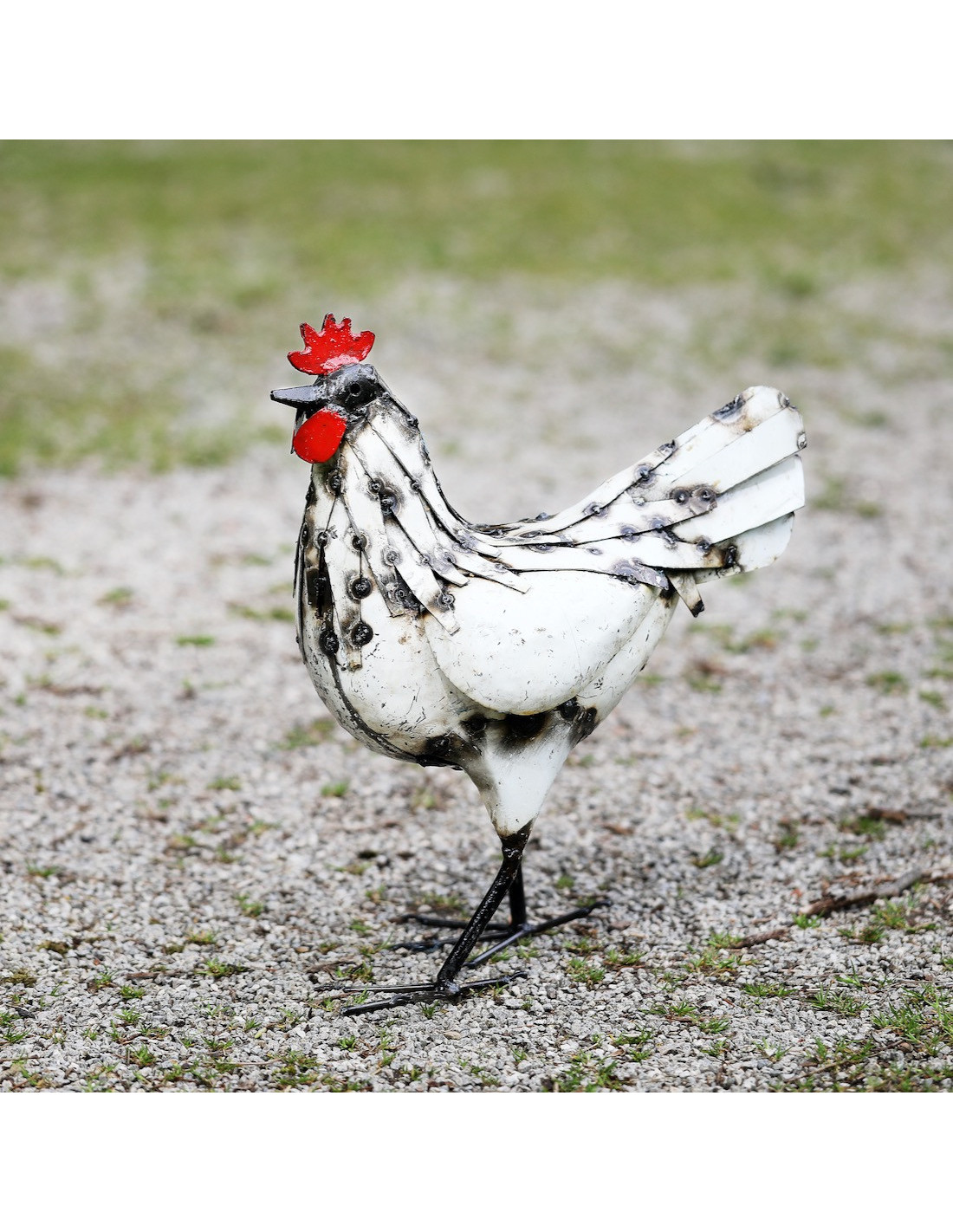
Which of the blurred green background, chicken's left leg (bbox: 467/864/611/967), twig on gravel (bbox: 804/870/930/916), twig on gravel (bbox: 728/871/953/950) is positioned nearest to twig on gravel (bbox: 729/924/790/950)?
twig on gravel (bbox: 728/871/953/950)

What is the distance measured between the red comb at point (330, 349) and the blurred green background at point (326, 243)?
5270 mm

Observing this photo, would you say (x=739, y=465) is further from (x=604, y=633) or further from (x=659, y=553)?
(x=604, y=633)

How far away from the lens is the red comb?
3.61 meters

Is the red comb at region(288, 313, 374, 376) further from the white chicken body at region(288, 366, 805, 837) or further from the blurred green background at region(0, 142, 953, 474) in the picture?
the blurred green background at region(0, 142, 953, 474)

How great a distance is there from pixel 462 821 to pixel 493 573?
189cm

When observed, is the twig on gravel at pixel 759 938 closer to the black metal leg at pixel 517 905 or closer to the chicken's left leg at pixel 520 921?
the chicken's left leg at pixel 520 921

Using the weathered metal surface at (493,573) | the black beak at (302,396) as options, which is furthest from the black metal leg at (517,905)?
the black beak at (302,396)

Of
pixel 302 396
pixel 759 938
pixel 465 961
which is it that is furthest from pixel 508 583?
pixel 759 938

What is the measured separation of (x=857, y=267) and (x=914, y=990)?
933cm

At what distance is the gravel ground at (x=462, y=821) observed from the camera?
12.7 ft

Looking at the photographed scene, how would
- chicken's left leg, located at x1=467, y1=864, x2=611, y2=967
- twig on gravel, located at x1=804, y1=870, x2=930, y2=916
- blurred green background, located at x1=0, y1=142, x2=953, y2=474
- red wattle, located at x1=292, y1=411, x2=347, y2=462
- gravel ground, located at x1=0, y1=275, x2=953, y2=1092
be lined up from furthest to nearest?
blurred green background, located at x1=0, y1=142, x2=953, y2=474
twig on gravel, located at x1=804, y1=870, x2=930, y2=916
chicken's left leg, located at x1=467, y1=864, x2=611, y2=967
gravel ground, located at x1=0, y1=275, x2=953, y2=1092
red wattle, located at x1=292, y1=411, x2=347, y2=462

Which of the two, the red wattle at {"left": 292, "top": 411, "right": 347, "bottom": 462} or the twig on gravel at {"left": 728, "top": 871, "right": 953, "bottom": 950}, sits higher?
the red wattle at {"left": 292, "top": 411, "right": 347, "bottom": 462}

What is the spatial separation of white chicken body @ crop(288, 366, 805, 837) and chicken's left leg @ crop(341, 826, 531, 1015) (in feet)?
0.29

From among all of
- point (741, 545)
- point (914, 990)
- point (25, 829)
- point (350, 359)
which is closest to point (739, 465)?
point (741, 545)
